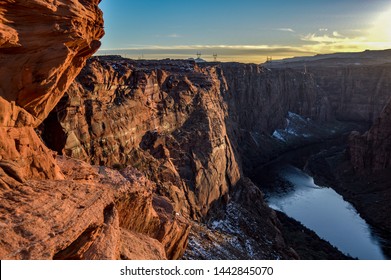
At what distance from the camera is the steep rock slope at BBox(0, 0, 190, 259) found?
44.1ft

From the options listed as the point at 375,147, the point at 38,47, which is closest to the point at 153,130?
the point at 38,47

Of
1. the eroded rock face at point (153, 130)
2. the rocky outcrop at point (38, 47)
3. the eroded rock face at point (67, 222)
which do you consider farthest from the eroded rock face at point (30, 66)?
the eroded rock face at point (153, 130)

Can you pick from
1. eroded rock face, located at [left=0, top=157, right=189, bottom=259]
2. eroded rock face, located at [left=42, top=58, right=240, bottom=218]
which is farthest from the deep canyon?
eroded rock face, located at [left=42, top=58, right=240, bottom=218]

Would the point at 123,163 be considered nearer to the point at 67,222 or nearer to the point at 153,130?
the point at 153,130

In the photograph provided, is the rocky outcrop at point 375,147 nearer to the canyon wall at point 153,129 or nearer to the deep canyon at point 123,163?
the deep canyon at point 123,163

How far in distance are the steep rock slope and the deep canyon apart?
6cm

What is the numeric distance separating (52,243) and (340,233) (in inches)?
2528

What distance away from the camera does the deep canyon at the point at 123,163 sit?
1514 cm

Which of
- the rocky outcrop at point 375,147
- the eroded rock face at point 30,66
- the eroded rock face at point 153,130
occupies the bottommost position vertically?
the rocky outcrop at point 375,147

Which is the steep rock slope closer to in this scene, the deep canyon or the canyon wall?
the deep canyon

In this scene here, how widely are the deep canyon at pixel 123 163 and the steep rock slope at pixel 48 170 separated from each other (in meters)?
0.06

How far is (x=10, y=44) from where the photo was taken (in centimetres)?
1628

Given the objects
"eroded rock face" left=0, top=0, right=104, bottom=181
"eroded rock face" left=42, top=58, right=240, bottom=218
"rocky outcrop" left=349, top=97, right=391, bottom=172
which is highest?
"eroded rock face" left=0, top=0, right=104, bottom=181

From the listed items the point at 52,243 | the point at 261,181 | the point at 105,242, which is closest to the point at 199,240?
the point at 105,242
